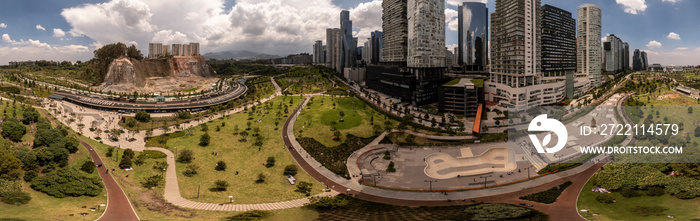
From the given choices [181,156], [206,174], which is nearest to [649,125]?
[206,174]

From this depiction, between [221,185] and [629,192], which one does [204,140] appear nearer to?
[221,185]

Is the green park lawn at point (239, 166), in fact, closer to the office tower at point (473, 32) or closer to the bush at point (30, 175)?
the bush at point (30, 175)

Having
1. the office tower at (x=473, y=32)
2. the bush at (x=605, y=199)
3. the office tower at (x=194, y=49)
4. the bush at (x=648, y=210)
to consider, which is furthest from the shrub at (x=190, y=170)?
the office tower at (x=194, y=49)

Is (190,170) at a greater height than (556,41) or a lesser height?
lesser

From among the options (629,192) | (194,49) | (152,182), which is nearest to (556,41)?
(629,192)

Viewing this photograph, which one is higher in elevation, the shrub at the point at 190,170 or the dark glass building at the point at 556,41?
the dark glass building at the point at 556,41

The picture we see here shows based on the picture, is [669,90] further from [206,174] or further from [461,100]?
[206,174]

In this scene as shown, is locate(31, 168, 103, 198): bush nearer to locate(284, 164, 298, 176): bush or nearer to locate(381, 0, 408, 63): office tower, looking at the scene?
locate(284, 164, 298, 176): bush

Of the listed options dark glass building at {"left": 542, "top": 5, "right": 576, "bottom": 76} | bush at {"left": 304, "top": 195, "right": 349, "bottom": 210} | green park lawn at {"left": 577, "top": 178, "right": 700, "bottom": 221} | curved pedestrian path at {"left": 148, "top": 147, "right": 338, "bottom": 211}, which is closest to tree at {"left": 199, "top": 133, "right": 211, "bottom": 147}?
curved pedestrian path at {"left": 148, "top": 147, "right": 338, "bottom": 211}
